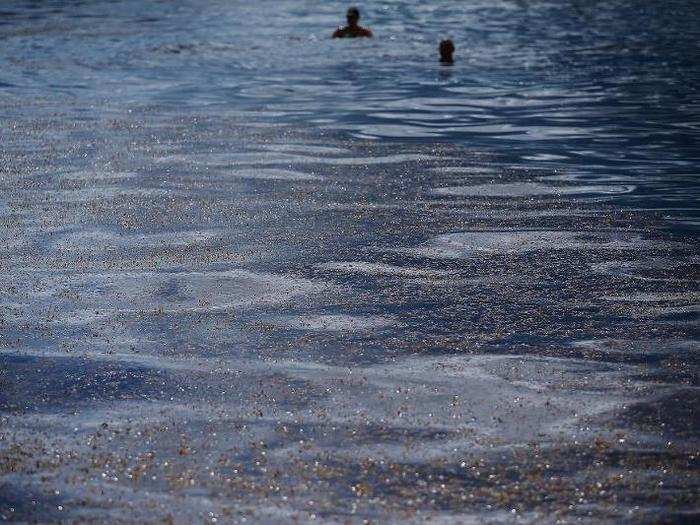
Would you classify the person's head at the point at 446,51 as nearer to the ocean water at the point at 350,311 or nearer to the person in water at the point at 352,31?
the person in water at the point at 352,31

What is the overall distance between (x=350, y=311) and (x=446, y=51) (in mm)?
14610

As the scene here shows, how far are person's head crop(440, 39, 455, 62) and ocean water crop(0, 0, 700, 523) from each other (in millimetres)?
5199

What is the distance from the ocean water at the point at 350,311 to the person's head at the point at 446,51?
520cm

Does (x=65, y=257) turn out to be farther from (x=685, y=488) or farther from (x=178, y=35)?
(x=178, y=35)

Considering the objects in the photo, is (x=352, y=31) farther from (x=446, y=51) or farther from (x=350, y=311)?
(x=350, y=311)

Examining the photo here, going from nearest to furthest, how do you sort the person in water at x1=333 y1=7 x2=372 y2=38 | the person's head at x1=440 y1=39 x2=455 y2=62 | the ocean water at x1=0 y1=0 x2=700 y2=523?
1. the ocean water at x1=0 y1=0 x2=700 y2=523
2. the person's head at x1=440 y1=39 x2=455 y2=62
3. the person in water at x1=333 y1=7 x2=372 y2=38

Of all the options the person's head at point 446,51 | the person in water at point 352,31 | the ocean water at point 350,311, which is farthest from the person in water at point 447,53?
the ocean water at point 350,311

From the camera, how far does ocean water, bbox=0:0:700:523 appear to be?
14.0 ft

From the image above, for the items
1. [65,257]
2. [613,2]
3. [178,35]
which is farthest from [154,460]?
[613,2]

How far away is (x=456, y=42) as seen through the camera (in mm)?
25375

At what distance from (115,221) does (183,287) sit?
1833 mm

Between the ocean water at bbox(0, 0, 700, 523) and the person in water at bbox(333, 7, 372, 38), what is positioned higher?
the ocean water at bbox(0, 0, 700, 523)

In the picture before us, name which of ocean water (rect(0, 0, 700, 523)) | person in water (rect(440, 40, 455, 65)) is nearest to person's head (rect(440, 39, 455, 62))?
person in water (rect(440, 40, 455, 65))

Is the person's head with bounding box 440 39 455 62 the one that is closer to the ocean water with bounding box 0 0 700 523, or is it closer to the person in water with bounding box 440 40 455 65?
the person in water with bounding box 440 40 455 65
